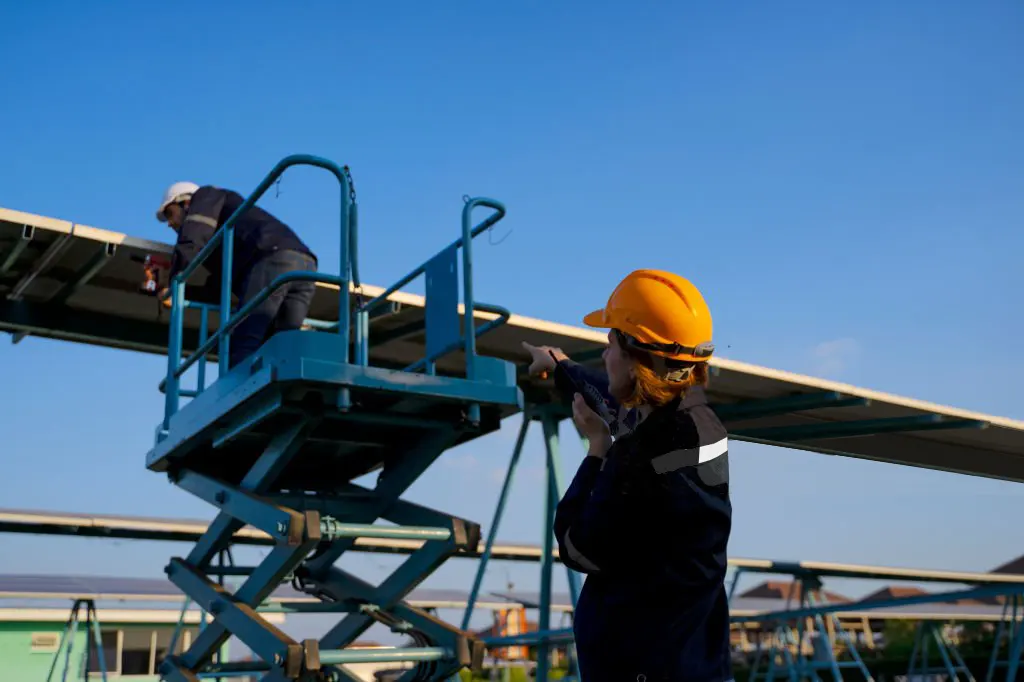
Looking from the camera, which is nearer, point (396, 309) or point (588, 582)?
point (588, 582)

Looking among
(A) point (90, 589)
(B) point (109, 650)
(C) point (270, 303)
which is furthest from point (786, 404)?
(B) point (109, 650)

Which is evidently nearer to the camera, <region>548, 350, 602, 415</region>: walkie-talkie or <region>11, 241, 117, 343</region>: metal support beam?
<region>548, 350, 602, 415</region>: walkie-talkie

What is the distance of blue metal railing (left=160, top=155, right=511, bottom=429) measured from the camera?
19.2 ft

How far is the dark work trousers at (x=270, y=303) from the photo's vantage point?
262 inches

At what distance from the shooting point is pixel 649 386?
8.35 ft

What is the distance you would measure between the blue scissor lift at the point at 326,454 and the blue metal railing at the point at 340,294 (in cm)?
1

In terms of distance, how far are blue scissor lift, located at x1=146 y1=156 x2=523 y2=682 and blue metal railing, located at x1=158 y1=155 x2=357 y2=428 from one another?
0.03 feet

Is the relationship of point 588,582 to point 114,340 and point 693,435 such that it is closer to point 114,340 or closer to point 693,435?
point 693,435

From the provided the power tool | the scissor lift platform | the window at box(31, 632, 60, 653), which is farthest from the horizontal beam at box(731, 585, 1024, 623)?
the window at box(31, 632, 60, 653)

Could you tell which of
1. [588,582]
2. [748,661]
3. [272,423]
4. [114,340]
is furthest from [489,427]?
[748,661]

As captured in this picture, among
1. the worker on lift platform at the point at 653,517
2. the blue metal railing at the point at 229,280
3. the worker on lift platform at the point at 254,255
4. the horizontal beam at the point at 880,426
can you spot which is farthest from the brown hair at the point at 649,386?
the horizontal beam at the point at 880,426

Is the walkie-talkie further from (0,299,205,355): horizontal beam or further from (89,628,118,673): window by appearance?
(89,628,118,673): window

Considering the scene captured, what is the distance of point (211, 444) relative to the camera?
6.82 metres

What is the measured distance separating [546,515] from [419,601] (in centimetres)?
1378
